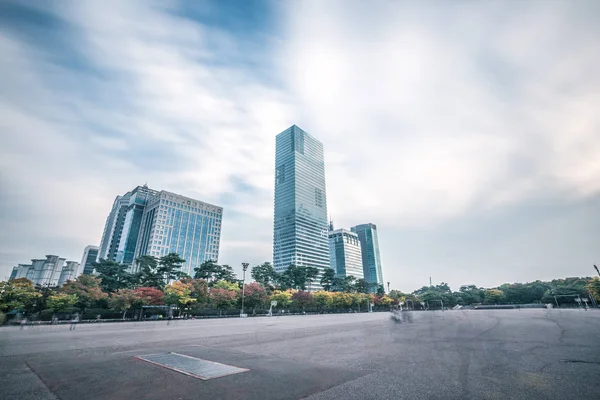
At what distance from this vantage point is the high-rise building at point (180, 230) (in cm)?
14175

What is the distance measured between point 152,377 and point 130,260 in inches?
6819

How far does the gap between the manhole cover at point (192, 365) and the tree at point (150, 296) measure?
145ft

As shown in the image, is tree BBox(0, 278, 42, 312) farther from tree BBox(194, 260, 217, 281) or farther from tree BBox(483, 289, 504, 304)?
tree BBox(483, 289, 504, 304)

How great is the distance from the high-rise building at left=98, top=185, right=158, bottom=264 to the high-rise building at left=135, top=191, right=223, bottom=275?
4725 mm

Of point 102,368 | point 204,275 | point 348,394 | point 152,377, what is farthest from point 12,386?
point 204,275

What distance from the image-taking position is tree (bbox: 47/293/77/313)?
135 ft

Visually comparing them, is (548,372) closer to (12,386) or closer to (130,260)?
(12,386)

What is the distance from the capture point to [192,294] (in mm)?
53938

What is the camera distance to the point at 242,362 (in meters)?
8.83

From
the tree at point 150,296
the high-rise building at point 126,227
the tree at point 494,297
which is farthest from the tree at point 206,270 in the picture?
the tree at point 494,297

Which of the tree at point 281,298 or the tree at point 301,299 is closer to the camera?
the tree at point 281,298

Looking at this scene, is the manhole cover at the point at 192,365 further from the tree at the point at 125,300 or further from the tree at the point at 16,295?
the tree at the point at 16,295

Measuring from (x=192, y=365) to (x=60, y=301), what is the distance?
1909 inches

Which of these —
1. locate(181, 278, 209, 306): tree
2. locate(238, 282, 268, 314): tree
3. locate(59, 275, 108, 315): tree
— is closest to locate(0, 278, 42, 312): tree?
locate(59, 275, 108, 315): tree
